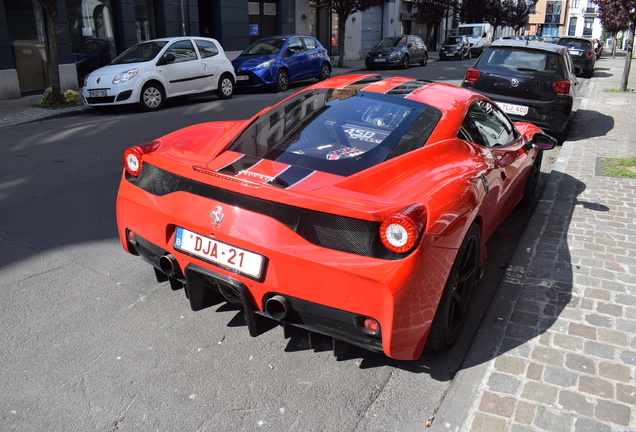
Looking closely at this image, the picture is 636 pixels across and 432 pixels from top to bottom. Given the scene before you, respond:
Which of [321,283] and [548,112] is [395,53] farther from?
[321,283]

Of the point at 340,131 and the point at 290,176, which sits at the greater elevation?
the point at 340,131

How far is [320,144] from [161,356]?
153cm

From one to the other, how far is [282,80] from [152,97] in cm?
463

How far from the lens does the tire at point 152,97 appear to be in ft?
38.0

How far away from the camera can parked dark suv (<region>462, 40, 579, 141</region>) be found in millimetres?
8305

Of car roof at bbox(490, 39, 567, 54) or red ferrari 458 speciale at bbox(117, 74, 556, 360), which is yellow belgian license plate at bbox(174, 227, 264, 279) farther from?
car roof at bbox(490, 39, 567, 54)

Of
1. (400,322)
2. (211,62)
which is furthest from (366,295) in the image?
(211,62)

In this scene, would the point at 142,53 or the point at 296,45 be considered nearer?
the point at 142,53

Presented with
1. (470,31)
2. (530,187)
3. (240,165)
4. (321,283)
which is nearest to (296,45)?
(530,187)

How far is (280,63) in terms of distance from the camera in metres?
15.2

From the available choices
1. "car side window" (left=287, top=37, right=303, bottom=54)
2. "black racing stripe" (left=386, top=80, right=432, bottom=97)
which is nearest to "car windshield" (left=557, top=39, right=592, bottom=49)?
"car side window" (left=287, top=37, right=303, bottom=54)

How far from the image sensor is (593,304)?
3.62 metres

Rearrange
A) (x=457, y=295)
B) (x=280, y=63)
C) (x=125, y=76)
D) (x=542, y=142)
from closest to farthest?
1. (x=457, y=295)
2. (x=542, y=142)
3. (x=125, y=76)
4. (x=280, y=63)

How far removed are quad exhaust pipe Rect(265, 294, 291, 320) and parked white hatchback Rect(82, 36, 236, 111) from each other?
9755 mm
